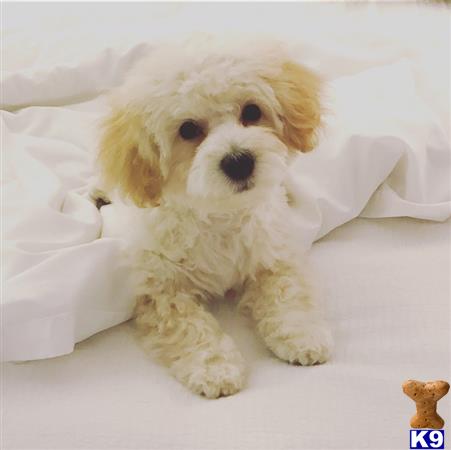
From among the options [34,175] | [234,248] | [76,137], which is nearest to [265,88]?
[234,248]

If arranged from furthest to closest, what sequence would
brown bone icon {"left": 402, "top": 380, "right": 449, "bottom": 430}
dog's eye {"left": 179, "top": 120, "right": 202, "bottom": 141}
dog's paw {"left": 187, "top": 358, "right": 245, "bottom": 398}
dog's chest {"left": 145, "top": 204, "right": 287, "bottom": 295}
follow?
dog's chest {"left": 145, "top": 204, "right": 287, "bottom": 295}
dog's eye {"left": 179, "top": 120, "right": 202, "bottom": 141}
dog's paw {"left": 187, "top": 358, "right": 245, "bottom": 398}
brown bone icon {"left": 402, "top": 380, "right": 449, "bottom": 430}

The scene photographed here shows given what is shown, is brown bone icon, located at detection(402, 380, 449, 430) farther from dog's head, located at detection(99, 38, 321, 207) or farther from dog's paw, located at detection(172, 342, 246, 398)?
Answer: dog's head, located at detection(99, 38, 321, 207)

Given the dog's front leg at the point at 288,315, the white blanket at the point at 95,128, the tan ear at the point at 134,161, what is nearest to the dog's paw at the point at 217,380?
the dog's front leg at the point at 288,315

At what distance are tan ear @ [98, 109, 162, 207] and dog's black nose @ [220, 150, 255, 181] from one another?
144mm

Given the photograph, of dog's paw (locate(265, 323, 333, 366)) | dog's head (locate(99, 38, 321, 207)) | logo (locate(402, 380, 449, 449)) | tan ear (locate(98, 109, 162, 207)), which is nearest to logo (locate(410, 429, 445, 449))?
logo (locate(402, 380, 449, 449))

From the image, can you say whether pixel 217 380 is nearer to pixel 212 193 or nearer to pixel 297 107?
pixel 212 193

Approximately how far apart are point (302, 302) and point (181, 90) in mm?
439

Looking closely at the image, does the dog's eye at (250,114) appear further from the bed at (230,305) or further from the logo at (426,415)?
the logo at (426,415)

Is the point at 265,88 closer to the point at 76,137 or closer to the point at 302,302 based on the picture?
→ the point at 302,302

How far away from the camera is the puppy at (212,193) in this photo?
1135mm

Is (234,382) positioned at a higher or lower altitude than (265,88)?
lower

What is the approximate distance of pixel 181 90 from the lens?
3.73ft

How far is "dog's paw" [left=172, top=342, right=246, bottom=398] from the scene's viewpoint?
1066mm

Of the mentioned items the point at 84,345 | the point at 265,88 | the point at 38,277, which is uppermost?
the point at 265,88
